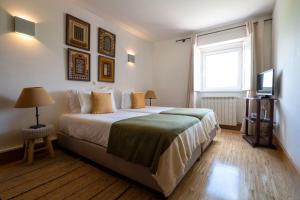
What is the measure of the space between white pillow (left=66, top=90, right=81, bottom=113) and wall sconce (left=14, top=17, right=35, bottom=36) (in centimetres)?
99

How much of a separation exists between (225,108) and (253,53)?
4.29ft

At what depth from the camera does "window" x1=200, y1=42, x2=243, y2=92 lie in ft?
11.9

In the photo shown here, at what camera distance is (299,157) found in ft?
5.13

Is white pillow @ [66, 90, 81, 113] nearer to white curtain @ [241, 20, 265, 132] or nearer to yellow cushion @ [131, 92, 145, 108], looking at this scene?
yellow cushion @ [131, 92, 145, 108]

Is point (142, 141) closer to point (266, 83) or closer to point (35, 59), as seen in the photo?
point (35, 59)

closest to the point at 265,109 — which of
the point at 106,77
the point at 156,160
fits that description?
the point at 156,160

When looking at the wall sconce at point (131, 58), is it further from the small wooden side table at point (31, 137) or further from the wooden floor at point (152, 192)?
the wooden floor at point (152, 192)

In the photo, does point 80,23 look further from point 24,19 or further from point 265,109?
point 265,109

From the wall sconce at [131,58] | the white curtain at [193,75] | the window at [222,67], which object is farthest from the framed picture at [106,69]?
the window at [222,67]

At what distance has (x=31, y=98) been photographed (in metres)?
1.88

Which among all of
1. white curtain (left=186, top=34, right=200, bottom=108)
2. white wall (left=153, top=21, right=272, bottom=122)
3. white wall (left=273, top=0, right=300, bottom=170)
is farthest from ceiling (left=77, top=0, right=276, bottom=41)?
white wall (left=273, top=0, right=300, bottom=170)

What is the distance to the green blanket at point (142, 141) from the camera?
1290 mm

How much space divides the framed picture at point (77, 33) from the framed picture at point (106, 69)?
38cm

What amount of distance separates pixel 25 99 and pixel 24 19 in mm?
1134
